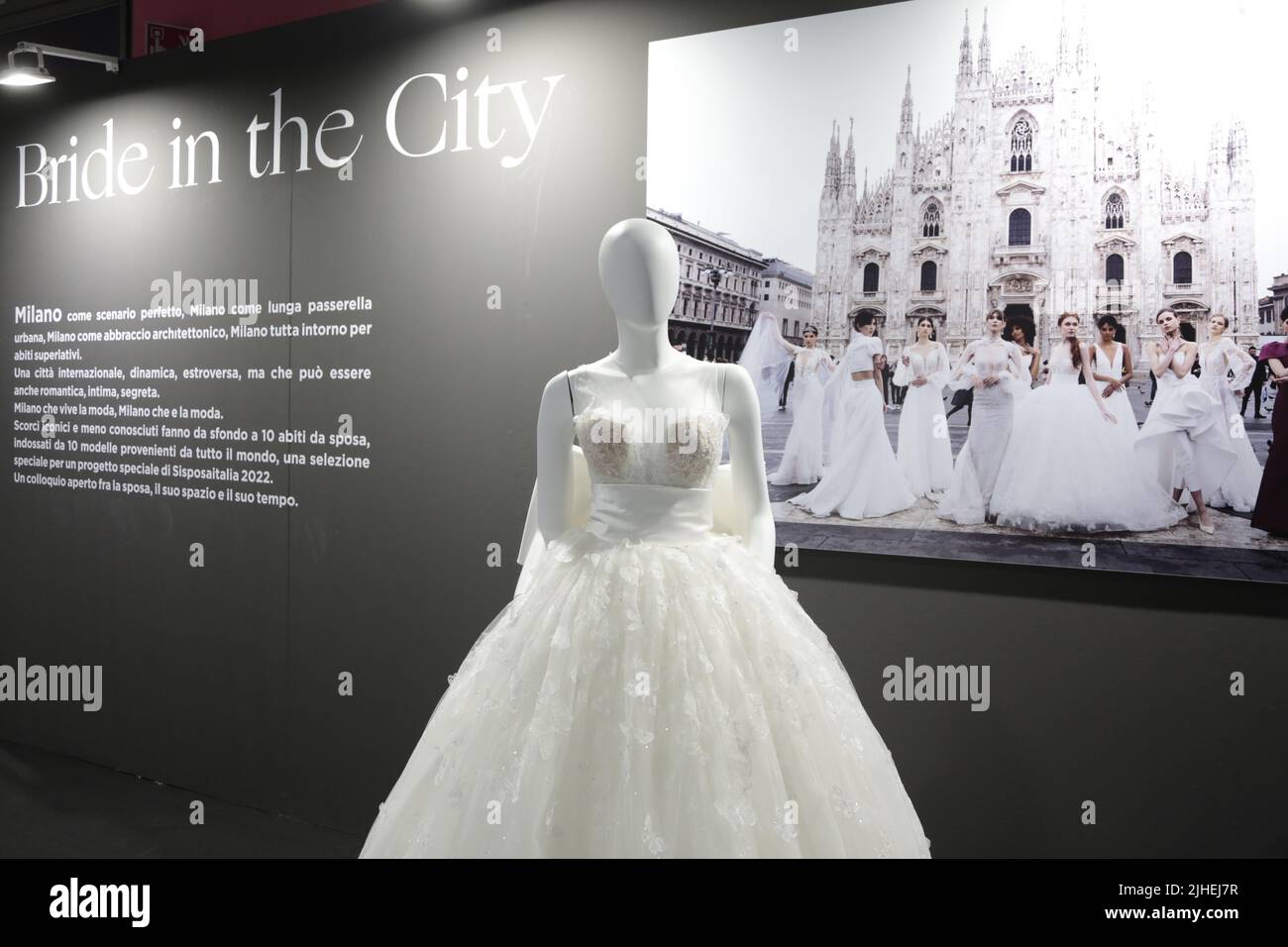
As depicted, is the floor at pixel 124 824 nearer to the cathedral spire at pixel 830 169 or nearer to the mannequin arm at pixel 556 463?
the mannequin arm at pixel 556 463

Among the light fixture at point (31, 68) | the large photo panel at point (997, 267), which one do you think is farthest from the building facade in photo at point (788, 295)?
the light fixture at point (31, 68)

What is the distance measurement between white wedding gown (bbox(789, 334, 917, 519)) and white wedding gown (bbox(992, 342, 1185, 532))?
0.27 m

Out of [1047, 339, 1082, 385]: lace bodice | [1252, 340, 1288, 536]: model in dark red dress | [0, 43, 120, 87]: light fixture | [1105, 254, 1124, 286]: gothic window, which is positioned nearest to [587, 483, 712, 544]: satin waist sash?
[1047, 339, 1082, 385]: lace bodice

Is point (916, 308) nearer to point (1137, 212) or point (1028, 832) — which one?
point (1137, 212)

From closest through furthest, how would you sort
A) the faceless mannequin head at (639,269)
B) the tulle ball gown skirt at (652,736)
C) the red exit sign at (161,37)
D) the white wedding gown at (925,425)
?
the tulle ball gown skirt at (652,736), the faceless mannequin head at (639,269), the white wedding gown at (925,425), the red exit sign at (161,37)

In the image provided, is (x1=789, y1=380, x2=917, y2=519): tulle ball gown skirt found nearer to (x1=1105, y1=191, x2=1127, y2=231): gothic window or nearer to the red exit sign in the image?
(x1=1105, y1=191, x2=1127, y2=231): gothic window

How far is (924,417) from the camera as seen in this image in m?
2.75

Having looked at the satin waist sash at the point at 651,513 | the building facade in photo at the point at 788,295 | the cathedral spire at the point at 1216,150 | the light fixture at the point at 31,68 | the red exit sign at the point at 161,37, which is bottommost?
the satin waist sash at the point at 651,513

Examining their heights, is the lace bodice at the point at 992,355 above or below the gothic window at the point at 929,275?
below

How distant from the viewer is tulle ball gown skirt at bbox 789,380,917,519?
278 centimetres

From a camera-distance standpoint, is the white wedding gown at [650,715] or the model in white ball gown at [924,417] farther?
the model in white ball gown at [924,417]

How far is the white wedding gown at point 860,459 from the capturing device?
2.78m

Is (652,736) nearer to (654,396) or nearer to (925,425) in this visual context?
(654,396)

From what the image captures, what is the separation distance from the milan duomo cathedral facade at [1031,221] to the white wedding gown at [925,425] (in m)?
0.06
